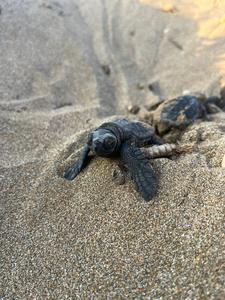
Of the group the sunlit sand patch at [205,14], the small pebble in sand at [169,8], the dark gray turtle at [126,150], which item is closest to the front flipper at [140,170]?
the dark gray turtle at [126,150]

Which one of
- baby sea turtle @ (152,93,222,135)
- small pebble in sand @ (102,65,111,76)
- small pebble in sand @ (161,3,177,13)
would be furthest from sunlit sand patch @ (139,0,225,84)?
small pebble in sand @ (102,65,111,76)

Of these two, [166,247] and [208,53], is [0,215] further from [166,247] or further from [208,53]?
[208,53]

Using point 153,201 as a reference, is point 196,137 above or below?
below

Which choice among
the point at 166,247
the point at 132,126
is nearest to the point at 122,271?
the point at 166,247

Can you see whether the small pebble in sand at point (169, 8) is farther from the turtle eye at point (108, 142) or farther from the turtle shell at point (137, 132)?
the turtle eye at point (108, 142)

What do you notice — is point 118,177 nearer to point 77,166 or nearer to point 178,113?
point 77,166

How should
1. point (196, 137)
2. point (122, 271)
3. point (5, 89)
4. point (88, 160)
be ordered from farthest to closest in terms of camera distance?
point (5, 89) < point (196, 137) < point (88, 160) < point (122, 271)

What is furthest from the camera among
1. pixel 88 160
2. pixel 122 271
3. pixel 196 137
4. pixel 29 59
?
pixel 29 59
